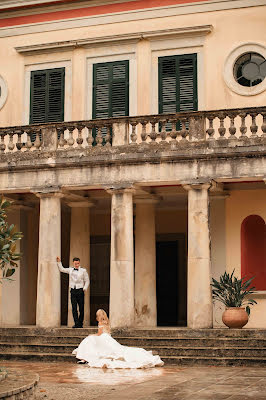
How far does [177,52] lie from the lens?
2053 centimetres

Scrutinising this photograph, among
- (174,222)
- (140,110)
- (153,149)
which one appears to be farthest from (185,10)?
(174,222)

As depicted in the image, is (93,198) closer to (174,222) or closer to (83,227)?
(83,227)

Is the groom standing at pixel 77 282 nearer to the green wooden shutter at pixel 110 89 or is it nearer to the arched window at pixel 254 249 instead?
the arched window at pixel 254 249

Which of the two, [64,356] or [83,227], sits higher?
[83,227]

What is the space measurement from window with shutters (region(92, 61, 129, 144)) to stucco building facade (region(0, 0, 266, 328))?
0.11 ft

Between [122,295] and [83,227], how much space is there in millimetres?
3823

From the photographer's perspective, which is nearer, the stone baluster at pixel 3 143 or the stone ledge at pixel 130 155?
the stone ledge at pixel 130 155

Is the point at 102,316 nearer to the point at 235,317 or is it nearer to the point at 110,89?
the point at 235,317

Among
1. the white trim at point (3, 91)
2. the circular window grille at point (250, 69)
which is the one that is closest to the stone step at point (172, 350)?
the circular window grille at point (250, 69)

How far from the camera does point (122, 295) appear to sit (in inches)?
705

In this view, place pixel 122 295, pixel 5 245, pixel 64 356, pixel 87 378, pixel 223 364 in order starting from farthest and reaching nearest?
1. pixel 122 295
2. pixel 64 356
3. pixel 223 364
4. pixel 87 378
5. pixel 5 245

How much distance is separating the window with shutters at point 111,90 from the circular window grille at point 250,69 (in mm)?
3224

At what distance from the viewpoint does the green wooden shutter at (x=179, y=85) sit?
66.8ft

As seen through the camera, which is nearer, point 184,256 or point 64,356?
point 64,356
